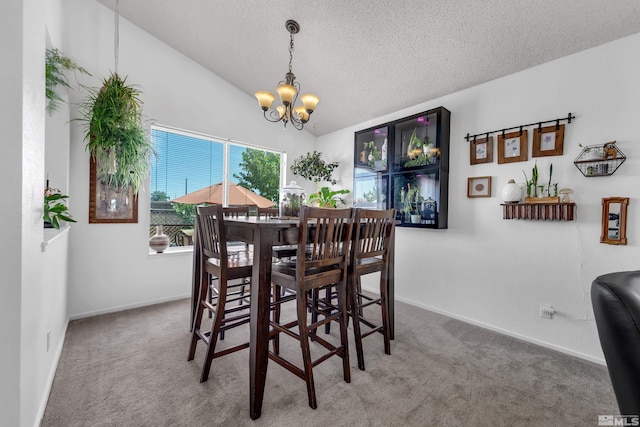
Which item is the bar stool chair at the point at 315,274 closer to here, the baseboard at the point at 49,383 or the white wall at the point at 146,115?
the baseboard at the point at 49,383

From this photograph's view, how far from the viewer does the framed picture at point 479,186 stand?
2658 mm

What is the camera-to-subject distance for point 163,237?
3.22 m

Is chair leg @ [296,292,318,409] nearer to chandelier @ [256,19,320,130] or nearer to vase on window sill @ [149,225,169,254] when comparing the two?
chandelier @ [256,19,320,130]

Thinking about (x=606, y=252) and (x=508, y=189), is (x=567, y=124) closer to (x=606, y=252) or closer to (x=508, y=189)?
(x=508, y=189)

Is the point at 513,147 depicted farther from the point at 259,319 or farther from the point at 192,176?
the point at 192,176

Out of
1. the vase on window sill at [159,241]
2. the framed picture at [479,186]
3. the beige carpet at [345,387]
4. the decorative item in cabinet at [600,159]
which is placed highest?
the decorative item in cabinet at [600,159]

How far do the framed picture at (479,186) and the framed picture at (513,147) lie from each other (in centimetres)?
22

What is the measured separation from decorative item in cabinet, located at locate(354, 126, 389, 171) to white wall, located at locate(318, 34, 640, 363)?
72 centimetres

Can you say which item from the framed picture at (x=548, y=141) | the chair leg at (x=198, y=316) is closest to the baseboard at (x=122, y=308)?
the chair leg at (x=198, y=316)

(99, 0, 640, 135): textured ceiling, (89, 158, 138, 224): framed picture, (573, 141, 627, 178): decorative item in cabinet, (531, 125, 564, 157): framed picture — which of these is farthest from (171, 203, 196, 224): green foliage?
(573, 141, 627, 178): decorative item in cabinet

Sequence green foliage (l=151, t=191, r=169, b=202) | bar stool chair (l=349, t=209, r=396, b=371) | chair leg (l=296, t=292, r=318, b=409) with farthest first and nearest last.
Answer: green foliage (l=151, t=191, r=169, b=202) < bar stool chair (l=349, t=209, r=396, b=371) < chair leg (l=296, t=292, r=318, b=409)

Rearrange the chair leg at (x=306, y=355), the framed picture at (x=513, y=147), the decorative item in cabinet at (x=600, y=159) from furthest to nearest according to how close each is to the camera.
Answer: the framed picture at (x=513, y=147)
the decorative item in cabinet at (x=600, y=159)
the chair leg at (x=306, y=355)

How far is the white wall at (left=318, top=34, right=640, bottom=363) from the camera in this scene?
1.98 m

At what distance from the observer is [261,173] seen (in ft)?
14.0
